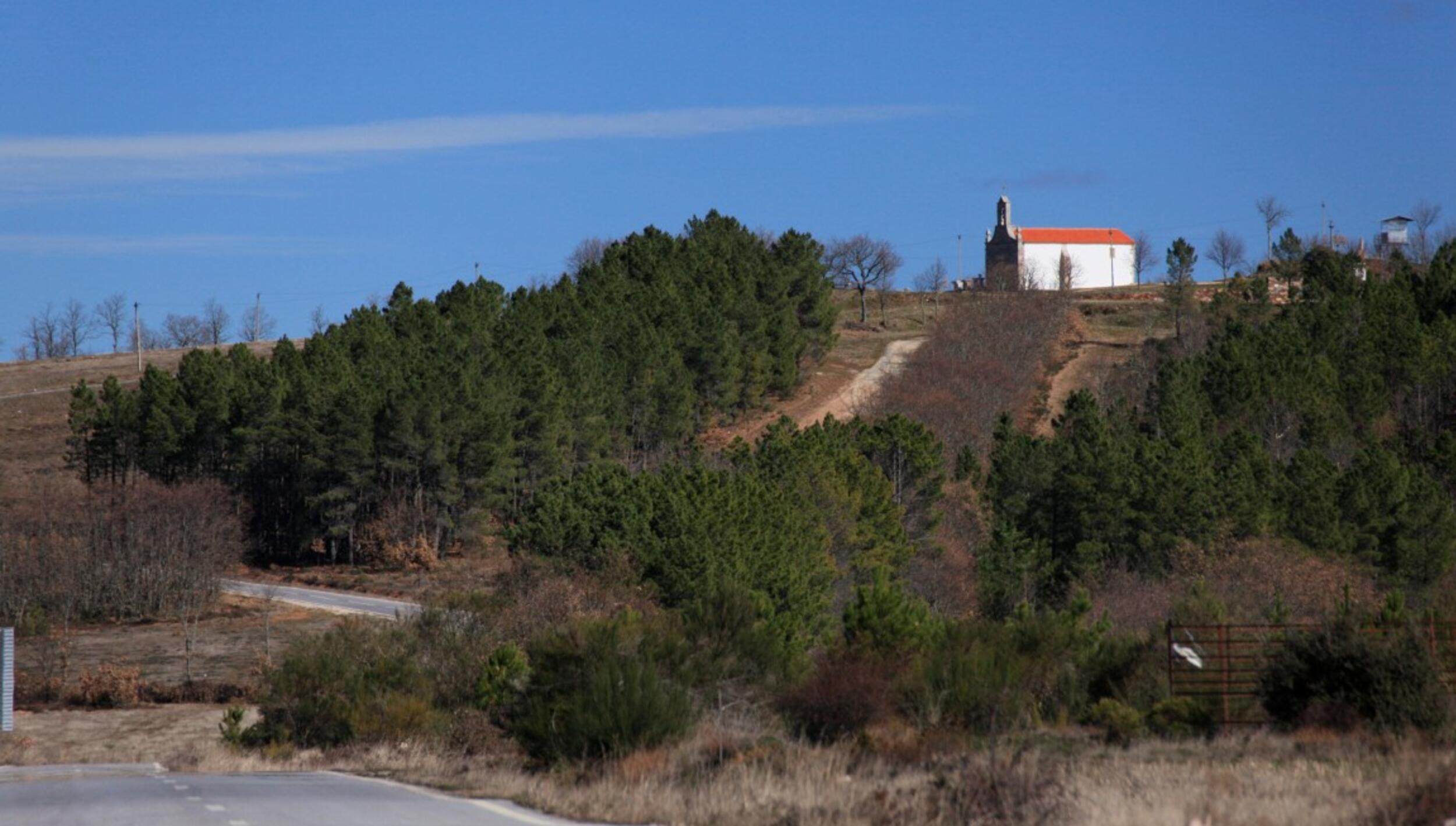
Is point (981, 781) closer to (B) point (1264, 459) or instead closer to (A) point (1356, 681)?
(A) point (1356, 681)

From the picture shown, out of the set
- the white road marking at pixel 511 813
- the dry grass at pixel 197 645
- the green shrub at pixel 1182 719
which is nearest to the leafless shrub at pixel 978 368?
the dry grass at pixel 197 645

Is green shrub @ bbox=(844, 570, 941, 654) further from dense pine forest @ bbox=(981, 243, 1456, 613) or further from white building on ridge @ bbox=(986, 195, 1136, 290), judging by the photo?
white building on ridge @ bbox=(986, 195, 1136, 290)

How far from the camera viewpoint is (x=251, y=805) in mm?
14016

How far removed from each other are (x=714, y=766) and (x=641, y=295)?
69485mm

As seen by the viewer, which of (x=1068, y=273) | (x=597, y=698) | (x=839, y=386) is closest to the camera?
(x=597, y=698)

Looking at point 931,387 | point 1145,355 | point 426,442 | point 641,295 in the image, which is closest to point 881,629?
point 426,442

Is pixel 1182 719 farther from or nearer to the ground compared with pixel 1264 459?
nearer to the ground

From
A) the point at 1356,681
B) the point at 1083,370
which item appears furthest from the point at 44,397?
the point at 1356,681

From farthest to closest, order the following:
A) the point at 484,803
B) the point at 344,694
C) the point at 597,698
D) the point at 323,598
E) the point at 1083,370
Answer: the point at 1083,370, the point at 323,598, the point at 344,694, the point at 597,698, the point at 484,803

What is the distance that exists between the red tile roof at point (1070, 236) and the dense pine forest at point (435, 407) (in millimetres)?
98251

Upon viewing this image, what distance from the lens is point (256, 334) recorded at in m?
174

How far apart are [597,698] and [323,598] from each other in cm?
4738

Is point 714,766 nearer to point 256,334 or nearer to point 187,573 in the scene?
point 187,573

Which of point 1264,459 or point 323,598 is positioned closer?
point 1264,459
